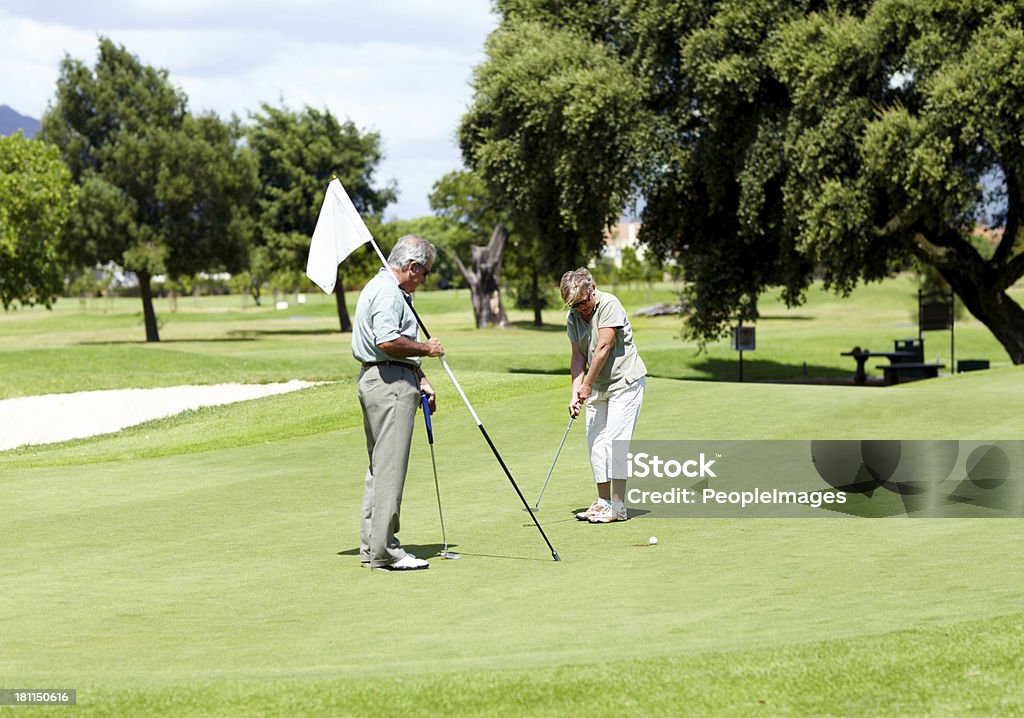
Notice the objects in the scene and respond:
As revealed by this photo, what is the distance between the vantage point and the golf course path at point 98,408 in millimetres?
27719

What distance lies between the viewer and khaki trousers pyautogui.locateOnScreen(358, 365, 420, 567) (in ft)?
29.5

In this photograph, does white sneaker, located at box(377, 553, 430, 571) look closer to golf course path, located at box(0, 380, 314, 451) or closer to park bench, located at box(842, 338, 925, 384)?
golf course path, located at box(0, 380, 314, 451)

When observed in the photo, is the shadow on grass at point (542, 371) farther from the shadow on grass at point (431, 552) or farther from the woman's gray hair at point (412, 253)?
the woman's gray hair at point (412, 253)

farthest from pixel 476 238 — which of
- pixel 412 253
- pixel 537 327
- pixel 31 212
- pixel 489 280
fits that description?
pixel 412 253

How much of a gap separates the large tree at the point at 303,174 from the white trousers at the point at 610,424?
62.0 metres

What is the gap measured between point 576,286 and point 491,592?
3.60m

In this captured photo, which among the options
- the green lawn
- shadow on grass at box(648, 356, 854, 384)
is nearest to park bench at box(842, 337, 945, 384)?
shadow on grass at box(648, 356, 854, 384)

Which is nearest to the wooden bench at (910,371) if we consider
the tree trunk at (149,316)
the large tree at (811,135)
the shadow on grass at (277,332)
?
the large tree at (811,135)

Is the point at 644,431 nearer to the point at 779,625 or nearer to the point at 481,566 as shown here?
the point at 481,566

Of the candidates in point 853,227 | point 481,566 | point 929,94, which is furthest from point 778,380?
point 481,566

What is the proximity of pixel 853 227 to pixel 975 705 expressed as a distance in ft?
93.3

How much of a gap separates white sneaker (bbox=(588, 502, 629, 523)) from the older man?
2.33 meters

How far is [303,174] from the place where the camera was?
74.4 meters

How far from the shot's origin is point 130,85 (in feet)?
211
